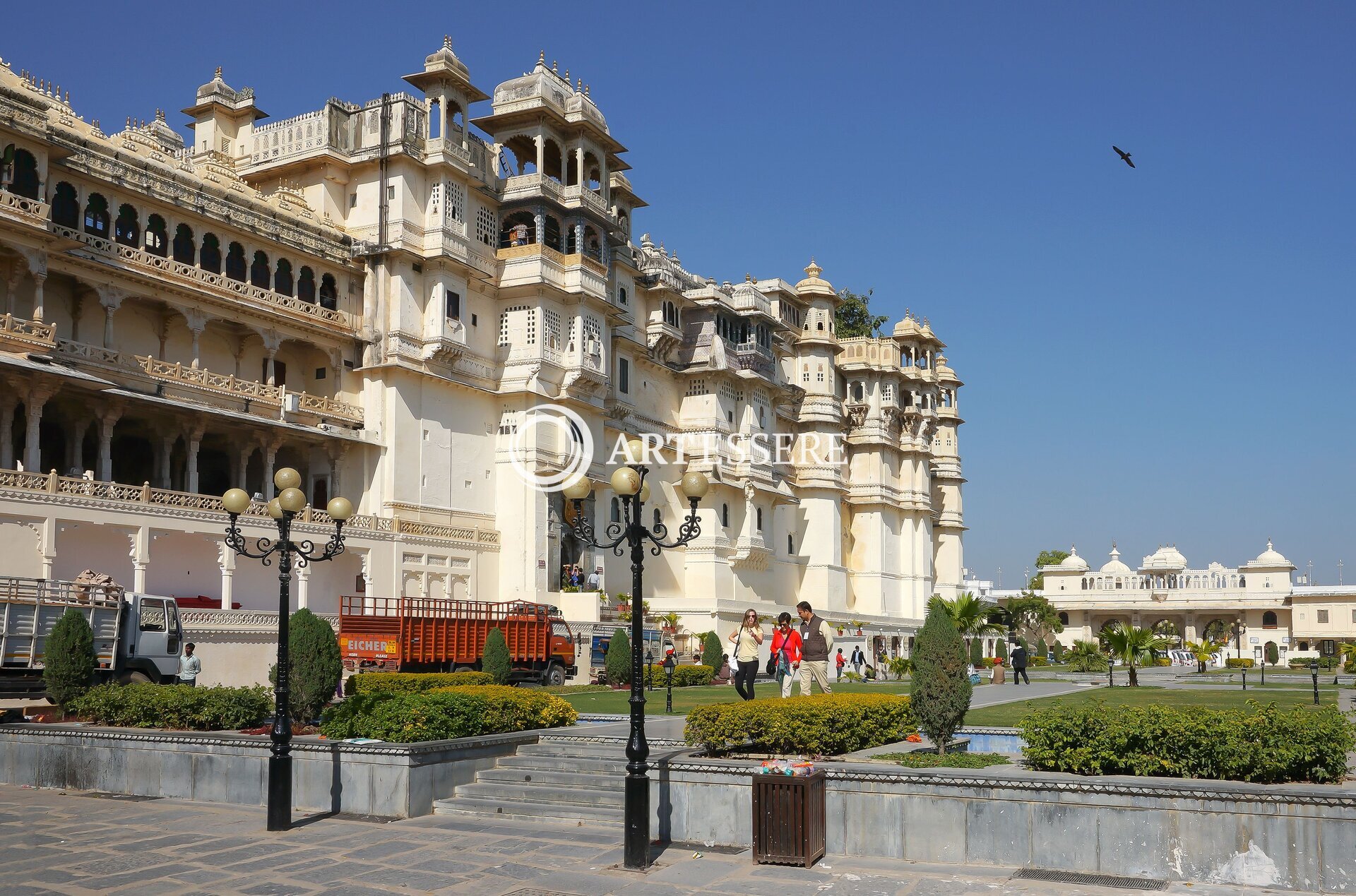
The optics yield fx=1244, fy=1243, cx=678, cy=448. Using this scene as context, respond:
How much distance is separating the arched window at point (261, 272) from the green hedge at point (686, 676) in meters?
18.7

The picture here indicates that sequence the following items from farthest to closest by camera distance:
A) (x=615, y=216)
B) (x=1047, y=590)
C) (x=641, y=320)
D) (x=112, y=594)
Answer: (x=1047, y=590), (x=641, y=320), (x=615, y=216), (x=112, y=594)

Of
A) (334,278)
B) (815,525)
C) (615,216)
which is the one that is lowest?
(815,525)

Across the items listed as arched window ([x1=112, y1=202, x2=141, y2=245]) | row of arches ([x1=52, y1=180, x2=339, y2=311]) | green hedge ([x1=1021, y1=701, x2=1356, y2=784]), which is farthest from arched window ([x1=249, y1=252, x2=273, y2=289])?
green hedge ([x1=1021, y1=701, x2=1356, y2=784])

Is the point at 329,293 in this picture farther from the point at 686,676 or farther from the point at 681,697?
the point at 681,697

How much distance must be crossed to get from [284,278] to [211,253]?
9.74ft

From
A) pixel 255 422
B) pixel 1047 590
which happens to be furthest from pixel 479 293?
pixel 1047 590

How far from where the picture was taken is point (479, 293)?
157 feet

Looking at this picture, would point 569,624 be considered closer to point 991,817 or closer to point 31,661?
point 31,661

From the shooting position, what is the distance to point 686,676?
39.5 m

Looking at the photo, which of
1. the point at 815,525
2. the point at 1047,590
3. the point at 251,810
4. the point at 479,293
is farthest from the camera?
the point at 1047,590

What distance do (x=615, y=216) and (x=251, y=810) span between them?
3996 centimetres

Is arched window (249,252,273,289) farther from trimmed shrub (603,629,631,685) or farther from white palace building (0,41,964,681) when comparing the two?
trimmed shrub (603,629,631,685)

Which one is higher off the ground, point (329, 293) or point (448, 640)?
→ point (329, 293)

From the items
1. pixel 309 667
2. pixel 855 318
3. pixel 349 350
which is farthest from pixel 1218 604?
pixel 309 667
